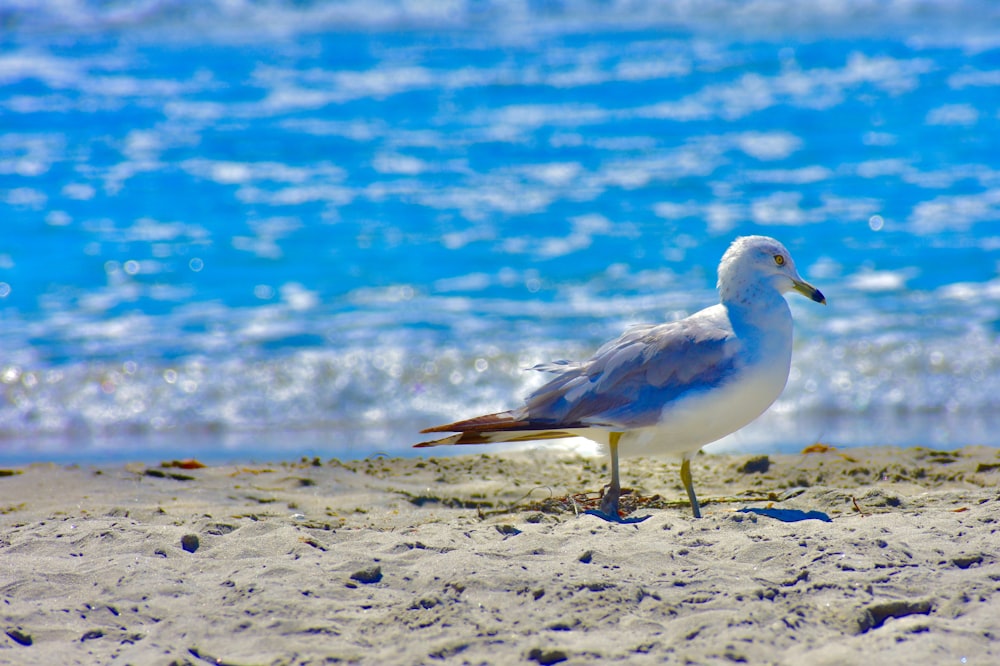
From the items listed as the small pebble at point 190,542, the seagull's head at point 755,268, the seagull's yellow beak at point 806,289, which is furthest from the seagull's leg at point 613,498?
the small pebble at point 190,542

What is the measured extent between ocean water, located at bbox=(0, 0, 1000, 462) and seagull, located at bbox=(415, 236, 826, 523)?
1846 millimetres

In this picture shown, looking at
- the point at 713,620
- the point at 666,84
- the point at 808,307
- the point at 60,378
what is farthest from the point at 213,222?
the point at 713,620

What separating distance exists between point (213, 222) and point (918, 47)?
35.2 ft

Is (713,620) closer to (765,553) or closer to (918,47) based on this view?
(765,553)

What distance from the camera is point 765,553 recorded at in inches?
142

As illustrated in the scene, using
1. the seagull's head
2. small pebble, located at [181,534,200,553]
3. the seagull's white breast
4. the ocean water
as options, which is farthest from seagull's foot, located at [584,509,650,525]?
the ocean water

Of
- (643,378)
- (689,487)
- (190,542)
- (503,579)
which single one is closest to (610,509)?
(689,487)

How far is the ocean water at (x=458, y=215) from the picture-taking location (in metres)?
7.30

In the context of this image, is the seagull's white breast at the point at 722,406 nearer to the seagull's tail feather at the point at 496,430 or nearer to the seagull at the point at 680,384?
the seagull at the point at 680,384

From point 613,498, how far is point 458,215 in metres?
6.87

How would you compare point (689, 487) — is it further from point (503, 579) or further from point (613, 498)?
point (503, 579)

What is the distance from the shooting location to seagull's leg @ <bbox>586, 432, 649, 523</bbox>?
14.0ft

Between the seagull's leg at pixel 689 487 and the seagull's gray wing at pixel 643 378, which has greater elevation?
the seagull's gray wing at pixel 643 378

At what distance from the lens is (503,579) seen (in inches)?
133
